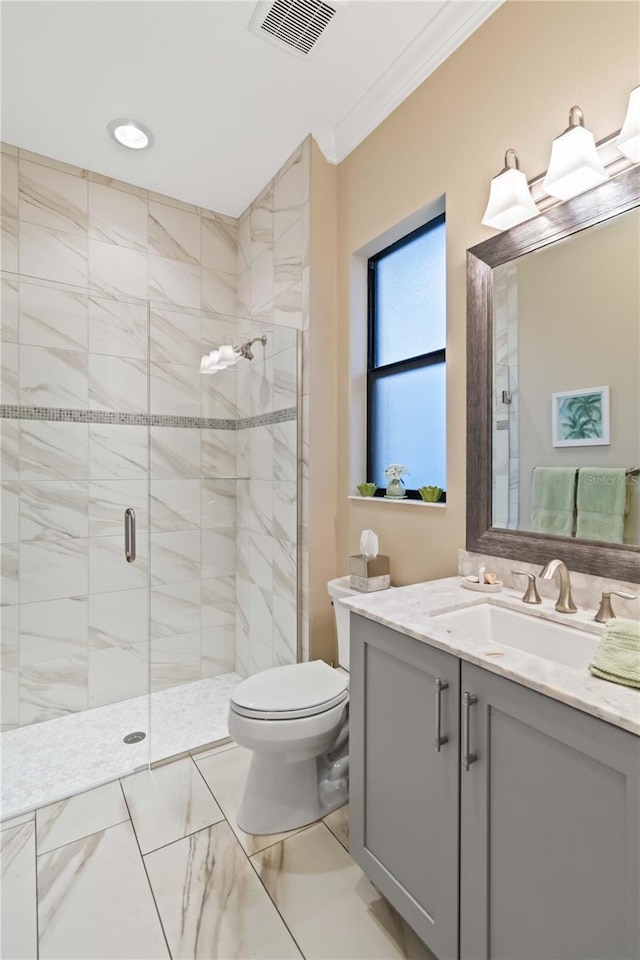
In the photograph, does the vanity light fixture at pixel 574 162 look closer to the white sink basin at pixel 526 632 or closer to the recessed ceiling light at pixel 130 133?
the white sink basin at pixel 526 632

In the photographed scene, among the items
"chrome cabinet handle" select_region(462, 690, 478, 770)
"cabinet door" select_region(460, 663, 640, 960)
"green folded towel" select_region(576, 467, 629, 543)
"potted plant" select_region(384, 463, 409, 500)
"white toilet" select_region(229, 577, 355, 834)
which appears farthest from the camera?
"potted plant" select_region(384, 463, 409, 500)

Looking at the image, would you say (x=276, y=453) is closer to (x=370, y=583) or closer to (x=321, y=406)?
(x=321, y=406)

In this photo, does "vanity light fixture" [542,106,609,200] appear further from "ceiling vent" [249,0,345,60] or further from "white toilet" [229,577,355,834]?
"white toilet" [229,577,355,834]

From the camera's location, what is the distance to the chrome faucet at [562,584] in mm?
1237

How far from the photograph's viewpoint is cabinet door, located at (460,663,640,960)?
29.5 inches

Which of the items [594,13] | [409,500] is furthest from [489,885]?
[594,13]

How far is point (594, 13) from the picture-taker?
1.28m

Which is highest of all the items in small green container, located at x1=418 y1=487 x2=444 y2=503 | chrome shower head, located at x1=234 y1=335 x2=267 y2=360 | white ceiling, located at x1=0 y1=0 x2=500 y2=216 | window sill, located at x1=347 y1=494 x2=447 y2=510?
white ceiling, located at x1=0 y1=0 x2=500 y2=216

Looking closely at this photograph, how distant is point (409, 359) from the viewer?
81.0 inches

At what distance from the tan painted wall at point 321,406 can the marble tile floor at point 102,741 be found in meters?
0.67

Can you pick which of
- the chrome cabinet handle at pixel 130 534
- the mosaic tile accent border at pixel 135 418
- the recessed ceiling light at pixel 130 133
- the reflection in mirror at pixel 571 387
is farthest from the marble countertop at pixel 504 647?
the recessed ceiling light at pixel 130 133

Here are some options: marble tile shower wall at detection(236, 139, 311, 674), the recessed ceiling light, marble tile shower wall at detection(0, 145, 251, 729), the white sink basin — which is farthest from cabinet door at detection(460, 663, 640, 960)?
the recessed ceiling light

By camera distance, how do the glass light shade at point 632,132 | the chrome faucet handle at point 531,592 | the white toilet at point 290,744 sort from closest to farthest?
the glass light shade at point 632,132 < the chrome faucet handle at point 531,592 < the white toilet at point 290,744

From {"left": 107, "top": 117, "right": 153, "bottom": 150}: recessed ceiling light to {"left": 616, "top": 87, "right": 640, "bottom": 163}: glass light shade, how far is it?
6.59 ft
